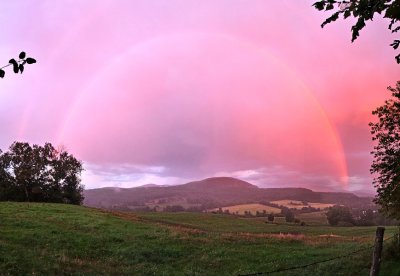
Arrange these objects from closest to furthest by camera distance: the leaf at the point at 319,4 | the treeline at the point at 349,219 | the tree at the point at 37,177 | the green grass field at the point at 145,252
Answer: the leaf at the point at 319,4 → the green grass field at the point at 145,252 → the tree at the point at 37,177 → the treeline at the point at 349,219

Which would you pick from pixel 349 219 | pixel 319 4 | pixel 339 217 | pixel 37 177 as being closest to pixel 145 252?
pixel 319 4

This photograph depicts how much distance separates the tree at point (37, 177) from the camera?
9512 cm

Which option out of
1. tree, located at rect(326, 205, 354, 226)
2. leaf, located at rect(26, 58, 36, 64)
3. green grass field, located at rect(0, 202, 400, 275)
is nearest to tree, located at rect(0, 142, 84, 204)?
green grass field, located at rect(0, 202, 400, 275)

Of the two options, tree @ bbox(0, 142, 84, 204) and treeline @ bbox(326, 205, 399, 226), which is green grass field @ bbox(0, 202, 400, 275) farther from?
treeline @ bbox(326, 205, 399, 226)

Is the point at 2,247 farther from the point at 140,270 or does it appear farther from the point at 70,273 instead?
the point at 140,270

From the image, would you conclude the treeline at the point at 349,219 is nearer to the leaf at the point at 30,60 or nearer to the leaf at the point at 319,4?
the leaf at the point at 319,4

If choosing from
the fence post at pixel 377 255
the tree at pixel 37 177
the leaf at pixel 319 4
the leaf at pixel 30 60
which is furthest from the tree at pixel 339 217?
the leaf at pixel 30 60

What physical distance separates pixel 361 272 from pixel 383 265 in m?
1.24

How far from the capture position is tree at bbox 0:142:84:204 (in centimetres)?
9512

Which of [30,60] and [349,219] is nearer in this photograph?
[30,60]

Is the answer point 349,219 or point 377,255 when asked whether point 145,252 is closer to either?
point 377,255

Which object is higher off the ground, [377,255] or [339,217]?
[377,255]

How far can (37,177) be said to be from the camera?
318 feet

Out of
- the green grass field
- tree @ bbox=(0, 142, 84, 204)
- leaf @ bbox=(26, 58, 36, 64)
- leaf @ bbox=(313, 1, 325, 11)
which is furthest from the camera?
tree @ bbox=(0, 142, 84, 204)
